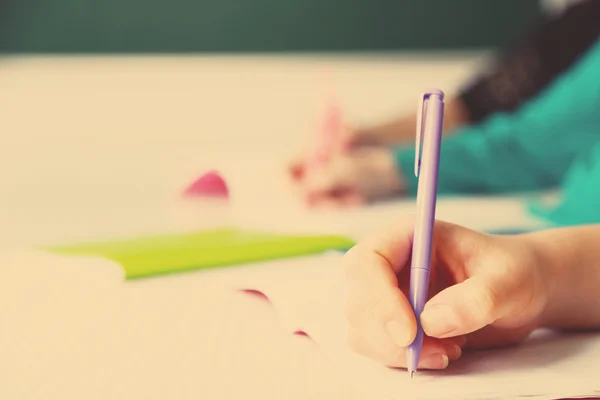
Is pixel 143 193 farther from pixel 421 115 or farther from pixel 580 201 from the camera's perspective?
pixel 421 115

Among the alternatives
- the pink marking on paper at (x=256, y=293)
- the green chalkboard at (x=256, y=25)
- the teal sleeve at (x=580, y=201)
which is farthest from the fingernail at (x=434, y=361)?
the green chalkboard at (x=256, y=25)

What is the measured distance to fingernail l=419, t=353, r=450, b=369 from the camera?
35 centimetres

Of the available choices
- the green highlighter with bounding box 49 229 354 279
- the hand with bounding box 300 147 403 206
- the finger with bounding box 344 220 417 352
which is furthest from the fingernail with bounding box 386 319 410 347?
the hand with bounding box 300 147 403 206

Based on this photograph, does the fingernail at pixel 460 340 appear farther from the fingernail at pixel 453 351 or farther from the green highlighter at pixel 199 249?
the green highlighter at pixel 199 249

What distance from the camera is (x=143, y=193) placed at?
3.20ft

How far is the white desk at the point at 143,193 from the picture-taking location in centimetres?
36

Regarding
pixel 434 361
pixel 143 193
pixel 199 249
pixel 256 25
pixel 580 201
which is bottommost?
pixel 434 361

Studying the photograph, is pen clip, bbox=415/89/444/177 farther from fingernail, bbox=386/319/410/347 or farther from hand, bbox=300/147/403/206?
hand, bbox=300/147/403/206

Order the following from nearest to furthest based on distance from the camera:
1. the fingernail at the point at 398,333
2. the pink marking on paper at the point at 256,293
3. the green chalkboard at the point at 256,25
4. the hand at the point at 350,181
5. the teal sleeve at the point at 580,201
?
the fingernail at the point at 398,333
the pink marking on paper at the point at 256,293
the teal sleeve at the point at 580,201
the hand at the point at 350,181
the green chalkboard at the point at 256,25

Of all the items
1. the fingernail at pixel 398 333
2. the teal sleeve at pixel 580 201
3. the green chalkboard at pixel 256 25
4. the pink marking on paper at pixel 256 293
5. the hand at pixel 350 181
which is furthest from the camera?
the green chalkboard at pixel 256 25

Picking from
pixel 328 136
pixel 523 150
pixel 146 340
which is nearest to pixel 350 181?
pixel 328 136

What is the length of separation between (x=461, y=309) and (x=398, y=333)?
0.03m

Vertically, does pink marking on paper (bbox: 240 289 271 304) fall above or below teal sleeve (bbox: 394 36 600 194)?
below

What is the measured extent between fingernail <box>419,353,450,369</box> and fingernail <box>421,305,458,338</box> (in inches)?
0.8
